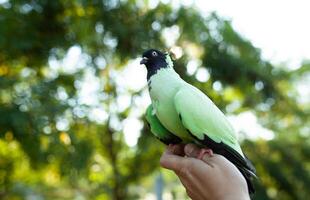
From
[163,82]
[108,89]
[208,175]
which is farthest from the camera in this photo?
[108,89]

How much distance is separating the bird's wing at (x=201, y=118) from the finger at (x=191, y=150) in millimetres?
52

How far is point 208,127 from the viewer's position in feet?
4.19

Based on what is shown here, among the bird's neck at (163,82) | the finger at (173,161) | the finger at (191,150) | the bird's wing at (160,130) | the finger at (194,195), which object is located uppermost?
the bird's neck at (163,82)

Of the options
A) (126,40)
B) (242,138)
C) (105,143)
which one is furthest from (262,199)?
(126,40)

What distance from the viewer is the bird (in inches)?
49.8

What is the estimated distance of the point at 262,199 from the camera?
14.9 feet

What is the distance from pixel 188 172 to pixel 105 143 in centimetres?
369

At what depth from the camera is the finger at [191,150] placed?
4.25 feet

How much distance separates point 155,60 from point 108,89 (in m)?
3.46

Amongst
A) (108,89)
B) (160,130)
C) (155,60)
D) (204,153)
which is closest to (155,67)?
(155,60)

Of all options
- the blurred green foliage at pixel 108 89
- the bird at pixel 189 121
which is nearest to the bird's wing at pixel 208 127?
the bird at pixel 189 121

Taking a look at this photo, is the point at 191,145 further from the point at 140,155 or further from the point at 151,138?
the point at 140,155

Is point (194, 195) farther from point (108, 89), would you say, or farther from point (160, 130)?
point (108, 89)

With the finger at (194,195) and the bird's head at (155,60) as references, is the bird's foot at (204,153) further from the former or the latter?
the bird's head at (155,60)
